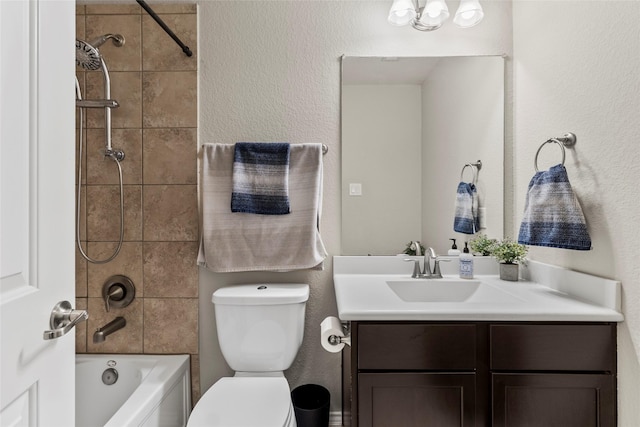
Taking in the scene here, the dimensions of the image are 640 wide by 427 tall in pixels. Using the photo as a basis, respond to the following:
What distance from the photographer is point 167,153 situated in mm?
1745

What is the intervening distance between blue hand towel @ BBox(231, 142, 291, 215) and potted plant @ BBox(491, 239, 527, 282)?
3.20 ft

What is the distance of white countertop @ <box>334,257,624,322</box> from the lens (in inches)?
42.8

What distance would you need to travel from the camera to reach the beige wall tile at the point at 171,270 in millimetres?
1753

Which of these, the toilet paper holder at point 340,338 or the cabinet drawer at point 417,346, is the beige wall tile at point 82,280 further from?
the cabinet drawer at point 417,346

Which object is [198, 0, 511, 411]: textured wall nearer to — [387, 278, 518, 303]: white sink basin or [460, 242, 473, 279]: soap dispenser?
[460, 242, 473, 279]: soap dispenser

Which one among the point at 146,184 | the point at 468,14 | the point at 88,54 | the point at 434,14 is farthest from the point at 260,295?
the point at 468,14

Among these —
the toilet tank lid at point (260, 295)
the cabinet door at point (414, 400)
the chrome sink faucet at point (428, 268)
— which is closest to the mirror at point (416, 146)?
the chrome sink faucet at point (428, 268)

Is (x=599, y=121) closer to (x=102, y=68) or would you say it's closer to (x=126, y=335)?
(x=102, y=68)

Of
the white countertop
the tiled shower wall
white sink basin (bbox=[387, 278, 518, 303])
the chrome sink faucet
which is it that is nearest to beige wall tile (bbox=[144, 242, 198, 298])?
the tiled shower wall
